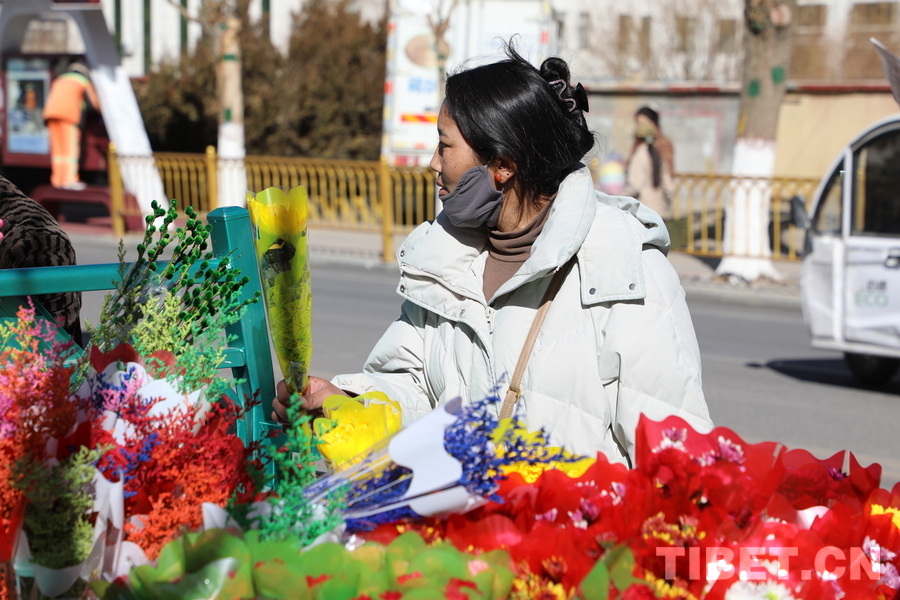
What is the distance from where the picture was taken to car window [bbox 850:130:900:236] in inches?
288

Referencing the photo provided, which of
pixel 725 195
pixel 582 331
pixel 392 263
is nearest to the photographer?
pixel 582 331

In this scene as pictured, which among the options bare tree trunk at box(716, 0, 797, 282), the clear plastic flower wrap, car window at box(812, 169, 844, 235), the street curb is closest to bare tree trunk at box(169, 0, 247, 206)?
the street curb

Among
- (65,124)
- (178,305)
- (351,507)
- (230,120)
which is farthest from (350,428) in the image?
(65,124)

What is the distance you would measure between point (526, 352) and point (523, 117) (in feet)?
1.71

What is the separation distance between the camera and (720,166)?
1747cm

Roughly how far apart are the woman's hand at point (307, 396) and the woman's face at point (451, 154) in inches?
21.0

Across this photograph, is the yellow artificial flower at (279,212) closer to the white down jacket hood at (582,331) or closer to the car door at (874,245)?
the white down jacket hood at (582,331)

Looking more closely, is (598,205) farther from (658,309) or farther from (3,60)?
(3,60)

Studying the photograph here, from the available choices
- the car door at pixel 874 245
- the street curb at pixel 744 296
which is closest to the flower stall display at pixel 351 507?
the car door at pixel 874 245

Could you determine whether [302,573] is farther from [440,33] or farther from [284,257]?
[440,33]

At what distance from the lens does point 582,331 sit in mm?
2082

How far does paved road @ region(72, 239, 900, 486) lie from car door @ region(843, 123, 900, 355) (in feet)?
→ 1.73

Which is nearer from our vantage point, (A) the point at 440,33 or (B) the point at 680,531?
(B) the point at 680,531

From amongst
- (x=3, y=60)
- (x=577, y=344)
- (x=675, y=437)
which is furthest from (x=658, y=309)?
(x=3, y=60)
